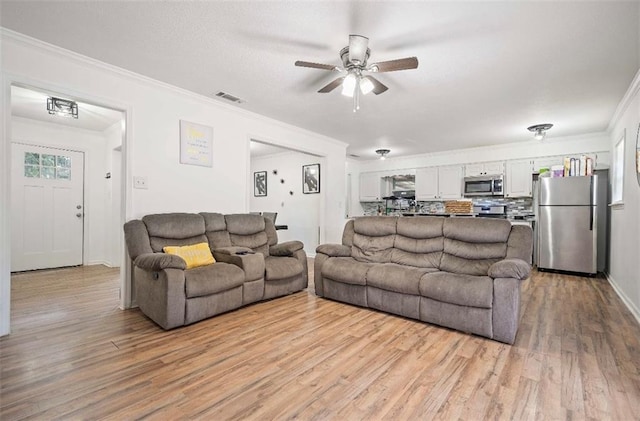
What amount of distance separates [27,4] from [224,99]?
1.83 meters

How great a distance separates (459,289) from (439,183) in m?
4.57

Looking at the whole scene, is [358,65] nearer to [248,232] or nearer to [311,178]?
[248,232]

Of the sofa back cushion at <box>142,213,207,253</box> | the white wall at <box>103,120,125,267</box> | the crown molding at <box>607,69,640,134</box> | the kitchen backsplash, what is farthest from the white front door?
the crown molding at <box>607,69,640,134</box>

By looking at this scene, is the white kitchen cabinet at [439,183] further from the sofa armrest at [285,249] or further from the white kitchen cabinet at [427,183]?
the sofa armrest at [285,249]

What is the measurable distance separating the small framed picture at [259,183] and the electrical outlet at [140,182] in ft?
14.4

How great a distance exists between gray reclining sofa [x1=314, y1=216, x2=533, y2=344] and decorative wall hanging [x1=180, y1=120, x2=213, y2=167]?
70.1 inches

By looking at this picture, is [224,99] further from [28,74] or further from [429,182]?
[429,182]

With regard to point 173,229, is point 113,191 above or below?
above

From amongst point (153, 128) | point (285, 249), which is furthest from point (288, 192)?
point (153, 128)

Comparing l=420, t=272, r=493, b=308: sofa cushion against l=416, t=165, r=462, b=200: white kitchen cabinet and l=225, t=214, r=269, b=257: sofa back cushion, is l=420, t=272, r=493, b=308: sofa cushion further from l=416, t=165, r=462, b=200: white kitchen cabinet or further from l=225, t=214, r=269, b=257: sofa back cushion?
l=416, t=165, r=462, b=200: white kitchen cabinet

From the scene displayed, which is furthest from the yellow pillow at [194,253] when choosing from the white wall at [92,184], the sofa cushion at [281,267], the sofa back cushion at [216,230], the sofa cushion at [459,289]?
the white wall at [92,184]

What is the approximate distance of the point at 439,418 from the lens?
1.46 m

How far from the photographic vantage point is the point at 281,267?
10.9 ft

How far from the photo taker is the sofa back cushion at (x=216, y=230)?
10.9 feet
